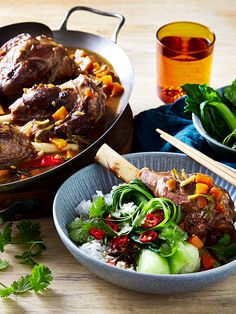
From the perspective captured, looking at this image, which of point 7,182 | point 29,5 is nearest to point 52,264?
point 7,182

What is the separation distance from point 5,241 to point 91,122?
3.01 ft

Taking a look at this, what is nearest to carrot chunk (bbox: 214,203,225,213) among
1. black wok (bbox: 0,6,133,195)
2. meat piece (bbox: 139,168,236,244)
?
meat piece (bbox: 139,168,236,244)

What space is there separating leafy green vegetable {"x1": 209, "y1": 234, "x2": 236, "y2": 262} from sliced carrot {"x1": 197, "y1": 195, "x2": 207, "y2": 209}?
0.61 feet

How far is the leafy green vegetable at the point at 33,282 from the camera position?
3.27m

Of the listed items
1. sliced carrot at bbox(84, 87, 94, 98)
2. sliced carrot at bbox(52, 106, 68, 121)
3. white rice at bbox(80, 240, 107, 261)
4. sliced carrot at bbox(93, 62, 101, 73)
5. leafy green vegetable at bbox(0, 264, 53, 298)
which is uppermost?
sliced carrot at bbox(84, 87, 94, 98)

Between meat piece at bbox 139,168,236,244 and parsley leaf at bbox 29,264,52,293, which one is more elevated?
meat piece at bbox 139,168,236,244

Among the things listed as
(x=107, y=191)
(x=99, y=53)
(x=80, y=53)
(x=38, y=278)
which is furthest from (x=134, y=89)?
(x=38, y=278)

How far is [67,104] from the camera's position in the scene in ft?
13.2

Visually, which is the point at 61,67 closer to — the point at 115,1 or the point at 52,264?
the point at 52,264

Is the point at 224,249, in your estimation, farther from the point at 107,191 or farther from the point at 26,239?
the point at 26,239

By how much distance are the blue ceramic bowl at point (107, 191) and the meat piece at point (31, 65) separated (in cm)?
96

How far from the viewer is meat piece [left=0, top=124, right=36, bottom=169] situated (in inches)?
144

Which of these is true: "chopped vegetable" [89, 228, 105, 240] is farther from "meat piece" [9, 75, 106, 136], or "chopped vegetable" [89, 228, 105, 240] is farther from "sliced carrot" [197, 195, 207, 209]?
"meat piece" [9, 75, 106, 136]

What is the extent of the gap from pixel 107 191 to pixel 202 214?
0.74 meters
